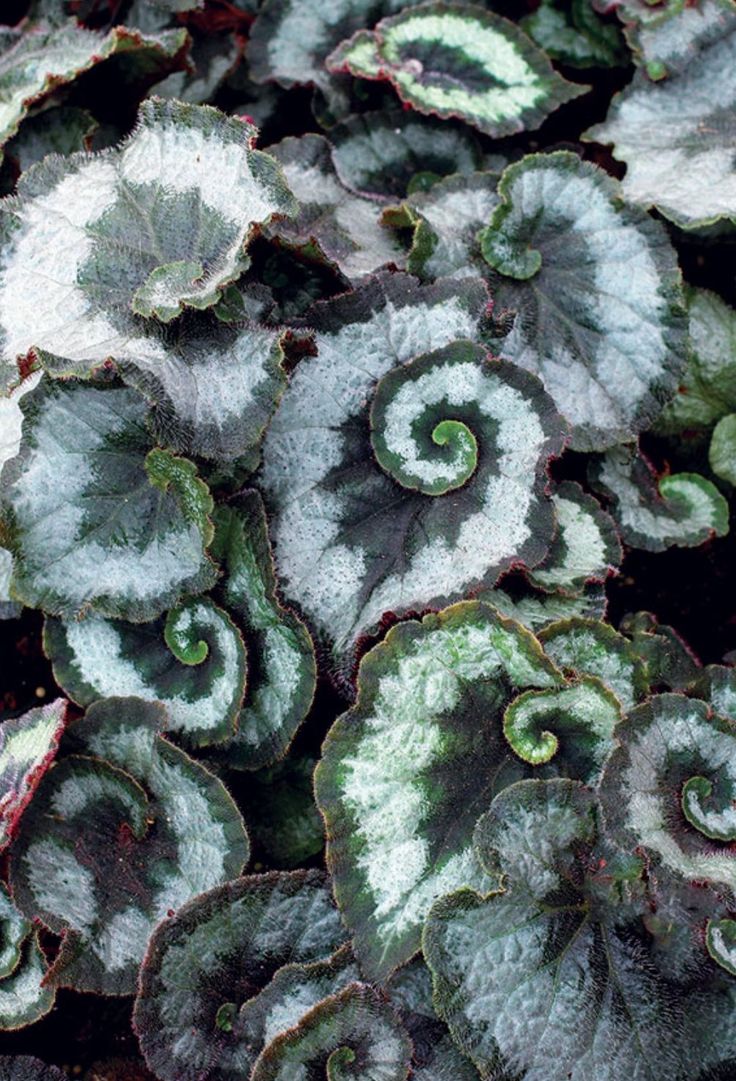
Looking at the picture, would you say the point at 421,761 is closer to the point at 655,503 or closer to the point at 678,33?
the point at 655,503

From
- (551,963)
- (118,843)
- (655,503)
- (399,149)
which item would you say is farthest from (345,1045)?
(399,149)

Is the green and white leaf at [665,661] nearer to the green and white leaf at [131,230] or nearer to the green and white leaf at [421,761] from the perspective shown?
A: the green and white leaf at [421,761]

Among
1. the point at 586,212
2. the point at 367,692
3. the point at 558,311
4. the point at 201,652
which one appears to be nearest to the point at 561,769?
the point at 367,692

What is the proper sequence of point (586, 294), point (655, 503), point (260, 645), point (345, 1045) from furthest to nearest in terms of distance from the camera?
point (655, 503), point (586, 294), point (260, 645), point (345, 1045)

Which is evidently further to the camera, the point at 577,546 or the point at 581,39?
the point at 581,39

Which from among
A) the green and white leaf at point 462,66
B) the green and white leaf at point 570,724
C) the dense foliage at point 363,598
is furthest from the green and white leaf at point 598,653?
the green and white leaf at point 462,66

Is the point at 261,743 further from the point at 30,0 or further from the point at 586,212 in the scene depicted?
the point at 30,0

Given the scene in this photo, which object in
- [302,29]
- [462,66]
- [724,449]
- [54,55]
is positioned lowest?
[724,449]
